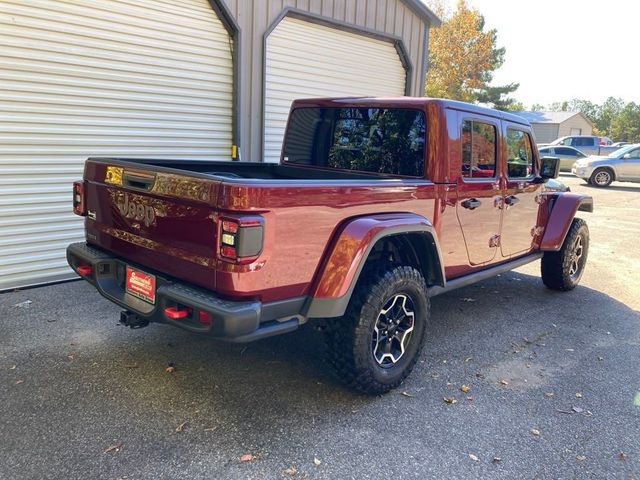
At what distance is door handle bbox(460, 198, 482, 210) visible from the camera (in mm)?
3888

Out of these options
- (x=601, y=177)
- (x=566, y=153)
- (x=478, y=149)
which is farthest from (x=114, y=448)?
(x=566, y=153)

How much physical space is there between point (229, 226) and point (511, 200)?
3007 mm

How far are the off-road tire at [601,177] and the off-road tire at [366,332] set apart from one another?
18.2 meters

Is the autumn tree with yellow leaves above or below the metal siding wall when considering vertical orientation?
above

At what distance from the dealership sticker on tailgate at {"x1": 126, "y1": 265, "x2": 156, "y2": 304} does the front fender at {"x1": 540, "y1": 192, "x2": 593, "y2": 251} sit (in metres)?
4.06

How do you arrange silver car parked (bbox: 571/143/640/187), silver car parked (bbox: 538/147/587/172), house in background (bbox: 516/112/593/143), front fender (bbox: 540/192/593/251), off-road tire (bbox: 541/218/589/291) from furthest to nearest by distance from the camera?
1. house in background (bbox: 516/112/593/143)
2. silver car parked (bbox: 538/147/587/172)
3. silver car parked (bbox: 571/143/640/187)
4. off-road tire (bbox: 541/218/589/291)
5. front fender (bbox: 540/192/593/251)

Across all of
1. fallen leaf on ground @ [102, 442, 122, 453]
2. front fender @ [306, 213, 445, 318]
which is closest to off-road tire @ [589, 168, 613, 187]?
front fender @ [306, 213, 445, 318]

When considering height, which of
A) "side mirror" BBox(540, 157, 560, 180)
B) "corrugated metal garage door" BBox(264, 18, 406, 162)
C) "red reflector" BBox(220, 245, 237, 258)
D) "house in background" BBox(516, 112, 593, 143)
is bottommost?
"red reflector" BBox(220, 245, 237, 258)

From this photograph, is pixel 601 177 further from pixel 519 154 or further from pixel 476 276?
pixel 476 276

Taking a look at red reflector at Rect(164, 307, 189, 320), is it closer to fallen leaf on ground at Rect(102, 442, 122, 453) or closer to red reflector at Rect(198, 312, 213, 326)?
red reflector at Rect(198, 312, 213, 326)

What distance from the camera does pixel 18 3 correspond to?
4.79 metres

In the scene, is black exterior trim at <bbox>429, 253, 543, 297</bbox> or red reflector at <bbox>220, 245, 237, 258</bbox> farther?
black exterior trim at <bbox>429, 253, 543, 297</bbox>

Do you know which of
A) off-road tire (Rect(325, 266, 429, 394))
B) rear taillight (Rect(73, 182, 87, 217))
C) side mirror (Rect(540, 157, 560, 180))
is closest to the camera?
off-road tire (Rect(325, 266, 429, 394))

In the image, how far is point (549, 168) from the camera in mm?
4961
